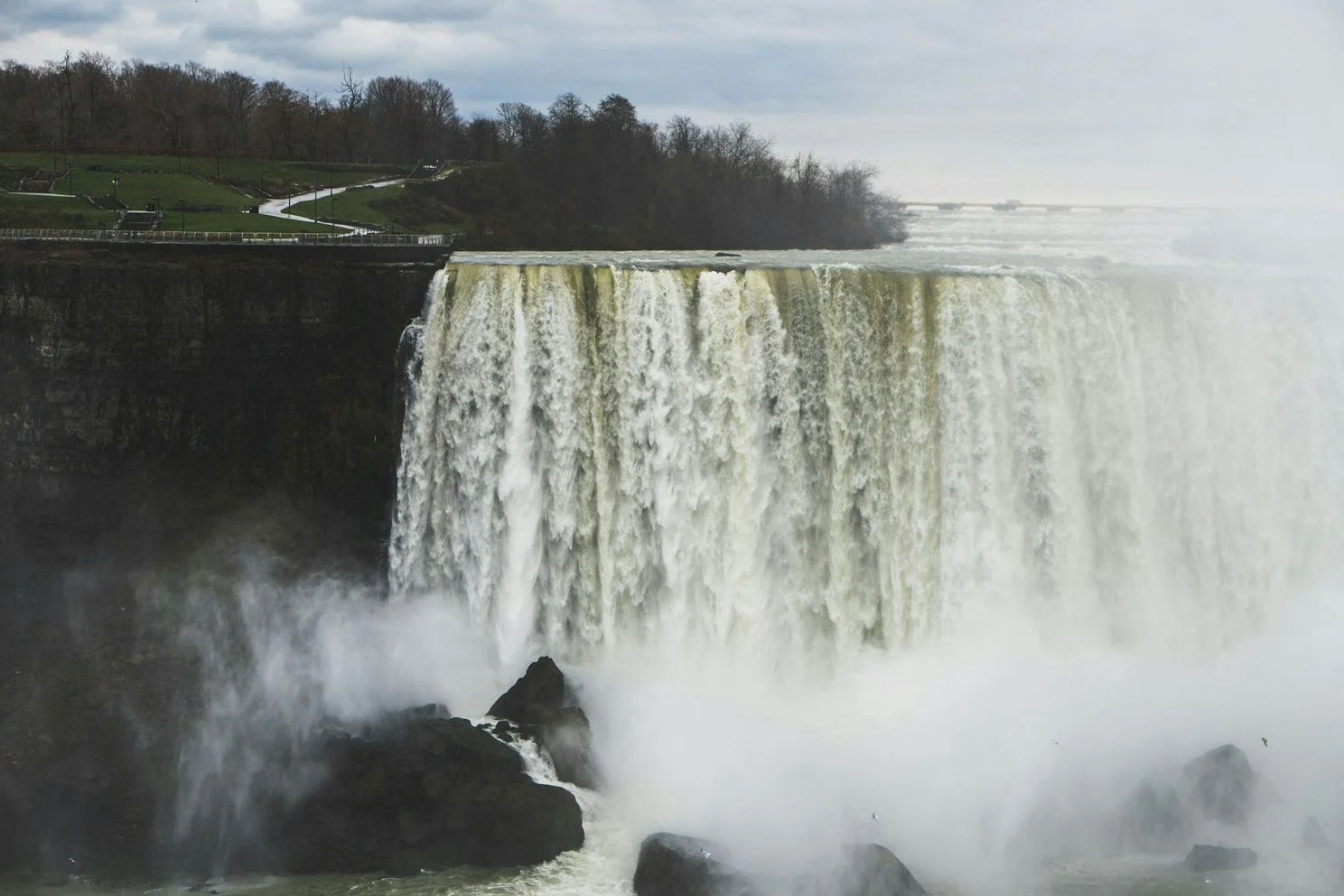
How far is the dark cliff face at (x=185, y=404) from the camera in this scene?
30.0 m

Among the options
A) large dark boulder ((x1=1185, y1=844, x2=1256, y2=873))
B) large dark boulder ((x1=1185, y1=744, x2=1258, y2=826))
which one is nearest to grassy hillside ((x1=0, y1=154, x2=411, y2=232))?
large dark boulder ((x1=1185, y1=744, x2=1258, y2=826))

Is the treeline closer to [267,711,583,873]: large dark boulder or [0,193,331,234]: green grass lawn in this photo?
[0,193,331,234]: green grass lawn

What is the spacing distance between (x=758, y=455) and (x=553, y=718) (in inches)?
282

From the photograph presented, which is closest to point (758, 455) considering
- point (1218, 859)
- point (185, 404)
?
point (1218, 859)

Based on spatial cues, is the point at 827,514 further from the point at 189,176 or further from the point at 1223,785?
the point at 189,176

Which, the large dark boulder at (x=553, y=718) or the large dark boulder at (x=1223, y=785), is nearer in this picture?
the large dark boulder at (x=1223, y=785)

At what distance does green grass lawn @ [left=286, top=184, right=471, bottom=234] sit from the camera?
50.8m

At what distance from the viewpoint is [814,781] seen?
2467 centimetres

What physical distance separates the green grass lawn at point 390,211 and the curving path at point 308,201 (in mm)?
560

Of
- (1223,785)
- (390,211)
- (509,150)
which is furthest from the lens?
(509,150)

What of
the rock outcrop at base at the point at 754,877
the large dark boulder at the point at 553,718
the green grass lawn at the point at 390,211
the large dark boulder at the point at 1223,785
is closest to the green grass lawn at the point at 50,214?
the green grass lawn at the point at 390,211

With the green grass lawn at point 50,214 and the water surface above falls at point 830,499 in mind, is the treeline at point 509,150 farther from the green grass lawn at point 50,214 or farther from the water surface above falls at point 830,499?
the water surface above falls at point 830,499

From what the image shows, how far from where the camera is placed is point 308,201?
53.4 m

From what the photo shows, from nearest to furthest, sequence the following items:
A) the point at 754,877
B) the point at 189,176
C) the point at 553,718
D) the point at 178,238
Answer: the point at 754,877
the point at 553,718
the point at 178,238
the point at 189,176
